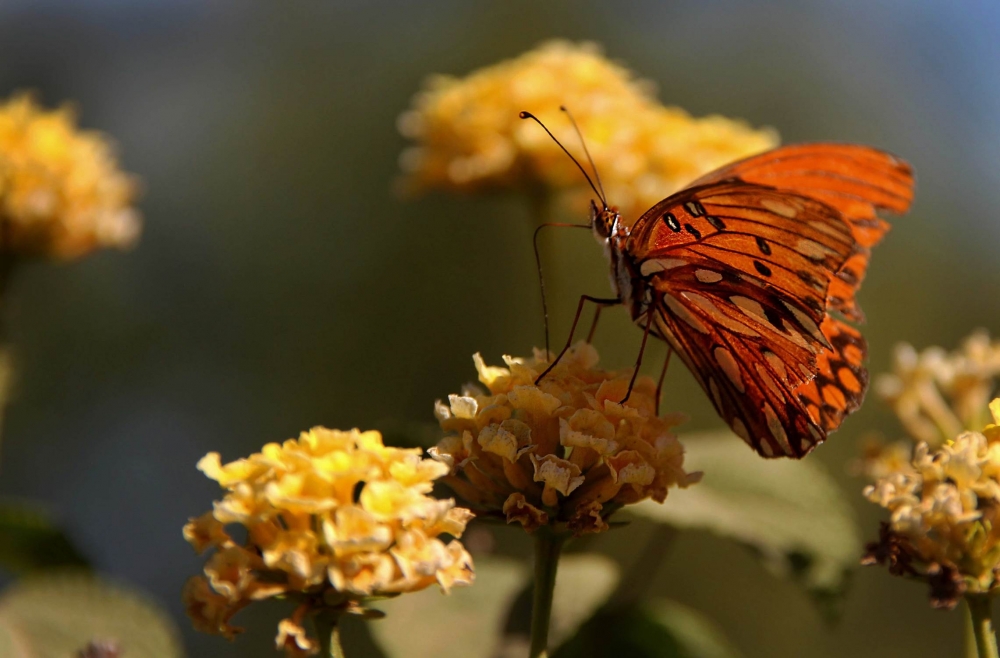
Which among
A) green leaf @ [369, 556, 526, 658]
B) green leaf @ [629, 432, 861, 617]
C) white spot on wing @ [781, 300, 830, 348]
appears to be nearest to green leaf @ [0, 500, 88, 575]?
green leaf @ [369, 556, 526, 658]

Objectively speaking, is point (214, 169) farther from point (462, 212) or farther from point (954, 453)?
point (954, 453)

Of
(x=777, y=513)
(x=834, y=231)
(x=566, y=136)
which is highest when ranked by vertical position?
(x=566, y=136)

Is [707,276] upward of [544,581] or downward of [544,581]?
upward

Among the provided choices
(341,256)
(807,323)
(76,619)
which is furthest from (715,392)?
(341,256)

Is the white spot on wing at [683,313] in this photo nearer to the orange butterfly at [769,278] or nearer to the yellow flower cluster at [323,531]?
the orange butterfly at [769,278]

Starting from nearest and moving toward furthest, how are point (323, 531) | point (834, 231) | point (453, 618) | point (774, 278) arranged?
point (323, 531)
point (834, 231)
point (774, 278)
point (453, 618)

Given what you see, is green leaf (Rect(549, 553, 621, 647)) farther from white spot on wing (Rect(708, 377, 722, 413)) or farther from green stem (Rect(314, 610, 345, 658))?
green stem (Rect(314, 610, 345, 658))

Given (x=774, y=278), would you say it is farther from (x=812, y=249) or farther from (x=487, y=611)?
(x=487, y=611)
